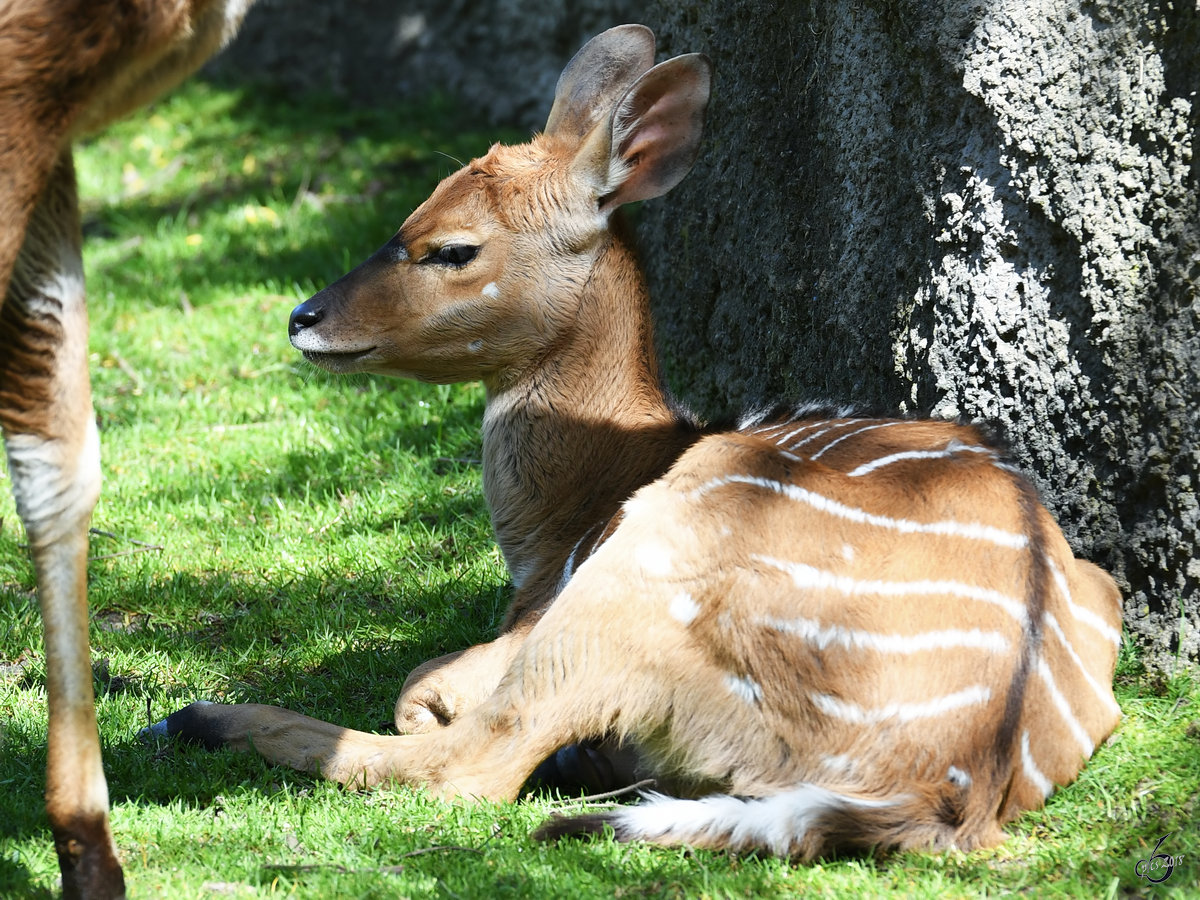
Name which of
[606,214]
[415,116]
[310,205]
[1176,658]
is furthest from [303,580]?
[415,116]

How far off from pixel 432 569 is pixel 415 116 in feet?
18.2

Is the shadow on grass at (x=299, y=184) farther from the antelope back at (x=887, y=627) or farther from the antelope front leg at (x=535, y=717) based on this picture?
the antelope back at (x=887, y=627)

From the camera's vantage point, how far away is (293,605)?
15.2 ft

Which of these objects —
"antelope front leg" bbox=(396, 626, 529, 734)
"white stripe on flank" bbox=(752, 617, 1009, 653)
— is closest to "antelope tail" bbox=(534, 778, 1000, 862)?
"white stripe on flank" bbox=(752, 617, 1009, 653)

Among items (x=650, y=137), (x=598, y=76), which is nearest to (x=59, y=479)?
(x=650, y=137)

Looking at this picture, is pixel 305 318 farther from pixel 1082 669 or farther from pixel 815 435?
pixel 1082 669

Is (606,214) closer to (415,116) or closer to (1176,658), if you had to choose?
(1176,658)

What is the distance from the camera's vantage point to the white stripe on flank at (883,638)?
323 cm

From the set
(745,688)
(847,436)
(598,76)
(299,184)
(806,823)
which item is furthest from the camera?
(299,184)

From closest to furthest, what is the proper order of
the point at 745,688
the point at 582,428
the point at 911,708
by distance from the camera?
the point at 911,708 → the point at 745,688 → the point at 582,428

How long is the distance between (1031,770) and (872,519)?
27.4 inches

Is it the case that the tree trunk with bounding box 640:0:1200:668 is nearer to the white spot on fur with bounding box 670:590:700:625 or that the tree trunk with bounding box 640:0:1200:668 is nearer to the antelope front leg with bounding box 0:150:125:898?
the white spot on fur with bounding box 670:590:700:625

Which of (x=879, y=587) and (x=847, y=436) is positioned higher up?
(x=847, y=436)

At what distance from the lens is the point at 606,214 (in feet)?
14.3
